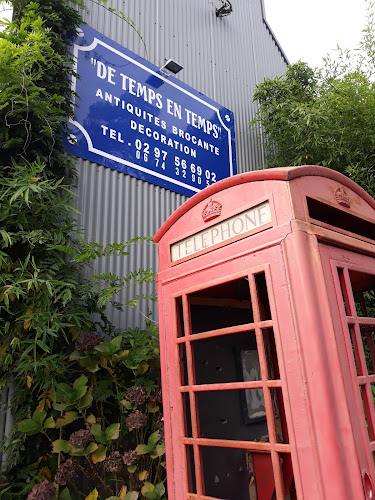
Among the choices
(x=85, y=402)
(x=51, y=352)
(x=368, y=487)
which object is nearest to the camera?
(x=368, y=487)

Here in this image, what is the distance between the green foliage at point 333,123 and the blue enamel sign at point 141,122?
953 millimetres

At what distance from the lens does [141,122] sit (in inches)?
Answer: 173

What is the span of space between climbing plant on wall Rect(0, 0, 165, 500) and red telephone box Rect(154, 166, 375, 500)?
687 mm

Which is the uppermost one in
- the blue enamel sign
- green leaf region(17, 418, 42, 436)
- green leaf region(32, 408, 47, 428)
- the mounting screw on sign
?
the blue enamel sign

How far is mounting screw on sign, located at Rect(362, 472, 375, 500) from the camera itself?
127 cm

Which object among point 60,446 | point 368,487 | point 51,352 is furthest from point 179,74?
point 368,487

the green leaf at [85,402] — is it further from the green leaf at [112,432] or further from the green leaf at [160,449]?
the green leaf at [160,449]

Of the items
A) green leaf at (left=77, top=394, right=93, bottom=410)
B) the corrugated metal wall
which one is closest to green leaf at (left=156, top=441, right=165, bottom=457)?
green leaf at (left=77, top=394, right=93, bottom=410)

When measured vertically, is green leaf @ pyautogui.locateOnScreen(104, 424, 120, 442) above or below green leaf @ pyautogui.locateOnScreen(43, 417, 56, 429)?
below

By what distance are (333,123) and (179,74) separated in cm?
214

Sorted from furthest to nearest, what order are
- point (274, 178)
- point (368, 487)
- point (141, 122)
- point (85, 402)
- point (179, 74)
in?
point (179, 74) < point (141, 122) < point (85, 402) < point (274, 178) < point (368, 487)

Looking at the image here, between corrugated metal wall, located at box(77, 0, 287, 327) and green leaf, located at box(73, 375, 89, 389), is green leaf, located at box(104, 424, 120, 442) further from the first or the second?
corrugated metal wall, located at box(77, 0, 287, 327)

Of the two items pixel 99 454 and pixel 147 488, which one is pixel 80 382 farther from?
pixel 147 488

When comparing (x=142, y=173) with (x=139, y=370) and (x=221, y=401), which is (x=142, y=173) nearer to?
(x=139, y=370)
